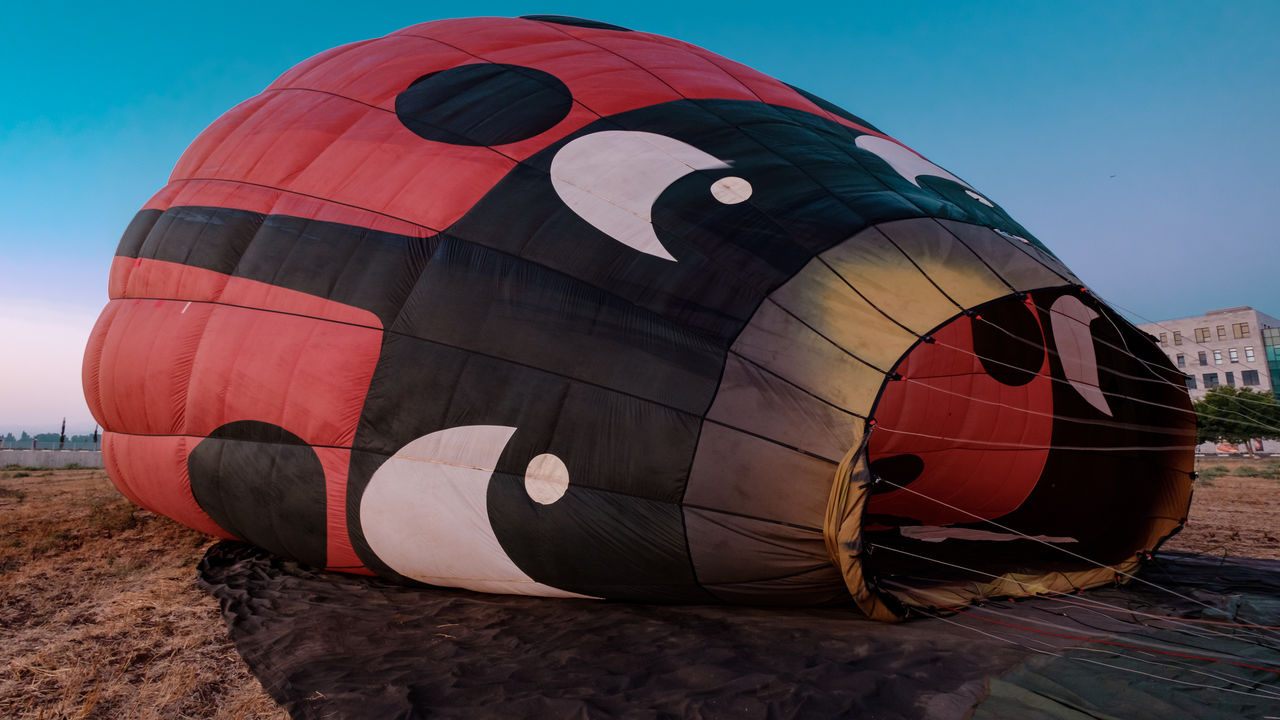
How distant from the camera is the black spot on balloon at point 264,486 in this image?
416cm

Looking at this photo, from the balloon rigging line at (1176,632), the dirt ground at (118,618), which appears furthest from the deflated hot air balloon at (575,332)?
the dirt ground at (118,618)

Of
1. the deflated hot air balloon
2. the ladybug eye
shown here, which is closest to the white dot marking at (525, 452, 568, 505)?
the deflated hot air balloon

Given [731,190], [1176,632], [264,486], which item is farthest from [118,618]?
[1176,632]

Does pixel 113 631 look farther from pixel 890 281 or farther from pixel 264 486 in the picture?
pixel 890 281

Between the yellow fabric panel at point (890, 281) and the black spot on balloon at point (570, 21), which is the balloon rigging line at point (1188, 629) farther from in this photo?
the black spot on balloon at point (570, 21)

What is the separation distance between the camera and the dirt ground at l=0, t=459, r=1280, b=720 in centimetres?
284

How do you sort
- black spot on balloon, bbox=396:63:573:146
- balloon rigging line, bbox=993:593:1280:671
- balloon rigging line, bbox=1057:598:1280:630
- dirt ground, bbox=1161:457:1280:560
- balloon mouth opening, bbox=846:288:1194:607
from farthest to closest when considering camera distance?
dirt ground, bbox=1161:457:1280:560
balloon mouth opening, bbox=846:288:1194:607
black spot on balloon, bbox=396:63:573:146
balloon rigging line, bbox=1057:598:1280:630
balloon rigging line, bbox=993:593:1280:671

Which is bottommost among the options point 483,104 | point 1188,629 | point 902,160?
point 1188,629

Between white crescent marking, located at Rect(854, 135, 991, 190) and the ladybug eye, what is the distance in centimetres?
129

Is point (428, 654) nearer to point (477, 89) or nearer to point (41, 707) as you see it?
point (41, 707)

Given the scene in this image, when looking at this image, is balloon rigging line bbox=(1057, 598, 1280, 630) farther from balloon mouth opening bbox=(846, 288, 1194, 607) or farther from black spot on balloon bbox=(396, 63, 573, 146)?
black spot on balloon bbox=(396, 63, 573, 146)

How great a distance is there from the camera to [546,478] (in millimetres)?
3508

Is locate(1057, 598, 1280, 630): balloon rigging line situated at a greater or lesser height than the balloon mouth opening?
lesser

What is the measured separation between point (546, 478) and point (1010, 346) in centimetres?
468
